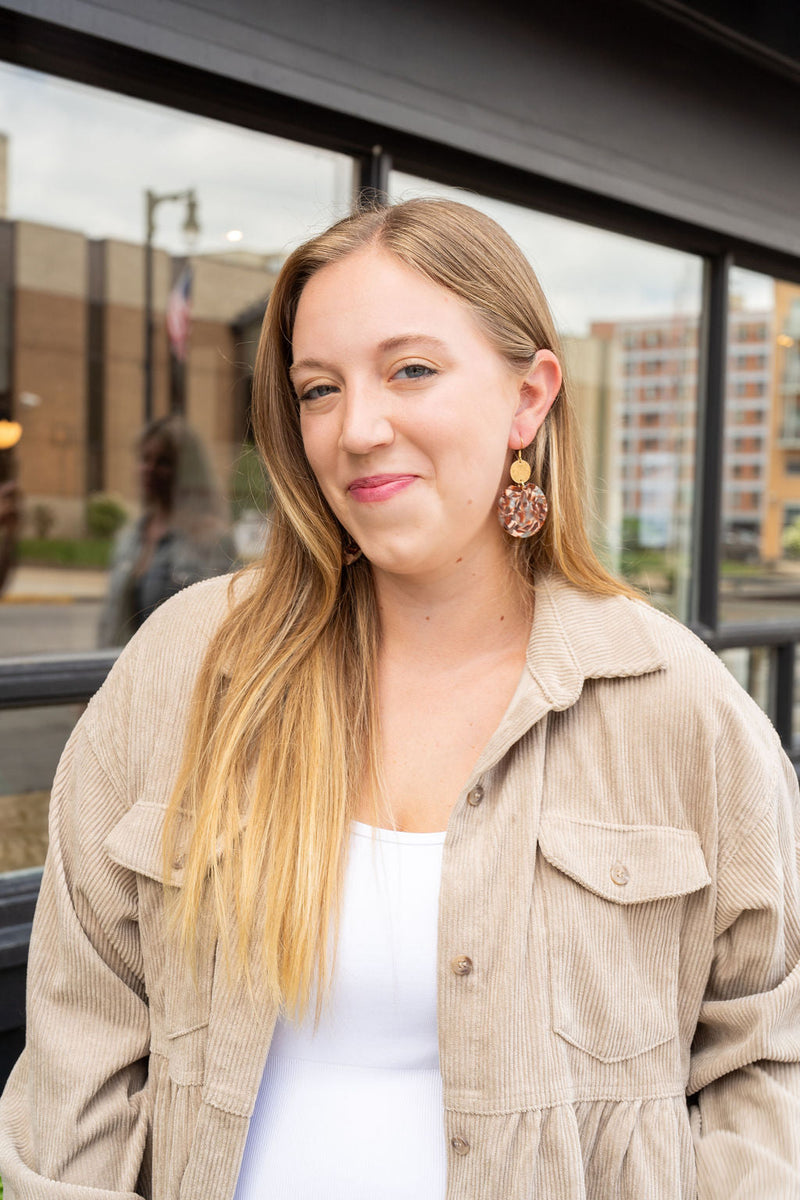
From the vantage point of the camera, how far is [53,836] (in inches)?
49.4

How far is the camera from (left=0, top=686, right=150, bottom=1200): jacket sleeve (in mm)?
1186

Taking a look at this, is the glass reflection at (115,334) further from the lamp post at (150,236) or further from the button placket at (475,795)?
the button placket at (475,795)

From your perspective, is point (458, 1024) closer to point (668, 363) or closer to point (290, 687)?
point (290, 687)

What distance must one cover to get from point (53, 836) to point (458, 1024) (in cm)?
53

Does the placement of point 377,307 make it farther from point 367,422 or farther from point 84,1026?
point 84,1026

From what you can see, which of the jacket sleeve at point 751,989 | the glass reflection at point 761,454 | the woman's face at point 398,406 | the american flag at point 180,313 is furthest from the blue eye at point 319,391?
the american flag at point 180,313

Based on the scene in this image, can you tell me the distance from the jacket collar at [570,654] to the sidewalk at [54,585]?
27.5ft

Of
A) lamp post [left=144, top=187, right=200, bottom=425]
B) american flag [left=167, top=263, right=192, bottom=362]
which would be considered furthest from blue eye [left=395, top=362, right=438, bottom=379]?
american flag [left=167, top=263, right=192, bottom=362]

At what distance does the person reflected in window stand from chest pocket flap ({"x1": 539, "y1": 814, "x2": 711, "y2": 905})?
15.6 feet

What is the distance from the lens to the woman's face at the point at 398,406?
3.75 feet

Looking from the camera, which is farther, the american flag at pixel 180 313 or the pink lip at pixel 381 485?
the american flag at pixel 180 313

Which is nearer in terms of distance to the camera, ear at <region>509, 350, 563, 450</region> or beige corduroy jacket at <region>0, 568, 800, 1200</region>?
beige corduroy jacket at <region>0, 568, 800, 1200</region>

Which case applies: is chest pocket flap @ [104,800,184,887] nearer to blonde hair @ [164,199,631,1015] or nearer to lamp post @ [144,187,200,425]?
blonde hair @ [164,199,631,1015]

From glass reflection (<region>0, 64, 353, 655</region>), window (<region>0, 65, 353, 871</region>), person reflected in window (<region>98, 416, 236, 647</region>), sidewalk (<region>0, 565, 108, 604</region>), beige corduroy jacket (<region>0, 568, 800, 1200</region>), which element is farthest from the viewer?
sidewalk (<region>0, 565, 108, 604</region>)
